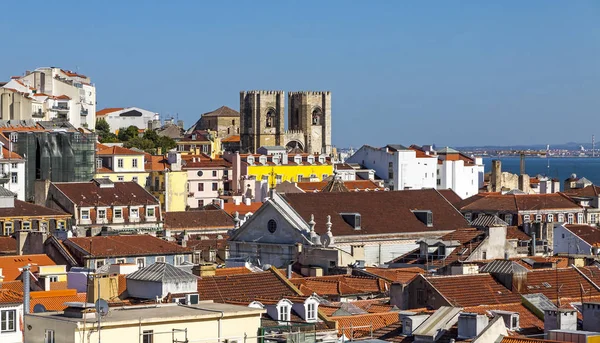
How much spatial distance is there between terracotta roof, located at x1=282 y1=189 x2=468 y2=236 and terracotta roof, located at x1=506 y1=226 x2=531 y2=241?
90.4 inches

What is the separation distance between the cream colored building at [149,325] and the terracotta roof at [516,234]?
109ft

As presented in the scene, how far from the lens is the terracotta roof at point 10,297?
30766mm

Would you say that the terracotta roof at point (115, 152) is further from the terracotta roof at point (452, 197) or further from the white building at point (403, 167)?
the white building at point (403, 167)

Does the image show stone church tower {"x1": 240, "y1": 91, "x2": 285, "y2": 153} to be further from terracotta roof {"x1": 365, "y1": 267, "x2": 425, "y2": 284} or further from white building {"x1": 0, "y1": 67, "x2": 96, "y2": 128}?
terracotta roof {"x1": 365, "y1": 267, "x2": 425, "y2": 284}

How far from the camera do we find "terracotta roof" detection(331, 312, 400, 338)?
32.7m

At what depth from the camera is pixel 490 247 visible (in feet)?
181

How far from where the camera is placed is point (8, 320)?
97.2 ft

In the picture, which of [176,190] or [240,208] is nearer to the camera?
[240,208]

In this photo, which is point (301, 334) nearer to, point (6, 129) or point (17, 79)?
point (6, 129)

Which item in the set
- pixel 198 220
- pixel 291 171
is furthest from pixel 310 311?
pixel 291 171

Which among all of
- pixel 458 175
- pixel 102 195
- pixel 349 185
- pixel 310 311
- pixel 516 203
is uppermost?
pixel 458 175

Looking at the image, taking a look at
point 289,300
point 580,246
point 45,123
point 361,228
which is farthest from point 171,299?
point 45,123

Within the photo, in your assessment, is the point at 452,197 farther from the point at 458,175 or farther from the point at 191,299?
Answer: the point at 191,299

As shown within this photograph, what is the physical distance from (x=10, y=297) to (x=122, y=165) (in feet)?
215
